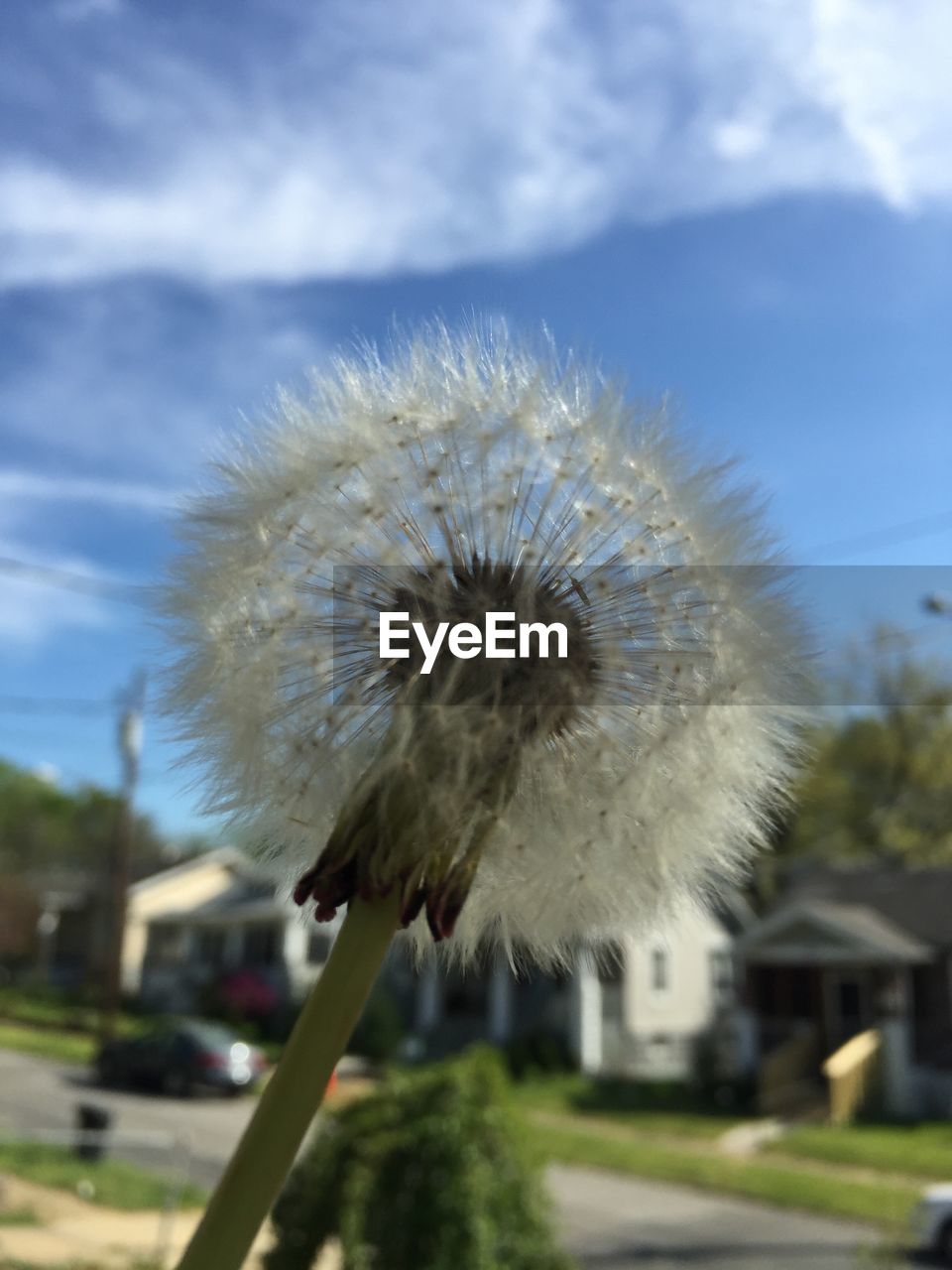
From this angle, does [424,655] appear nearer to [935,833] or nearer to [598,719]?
[598,719]

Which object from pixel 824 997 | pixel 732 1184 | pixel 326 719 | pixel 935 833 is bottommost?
pixel 732 1184

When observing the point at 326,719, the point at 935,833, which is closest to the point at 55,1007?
the point at 935,833

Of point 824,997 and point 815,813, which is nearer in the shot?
point 824,997

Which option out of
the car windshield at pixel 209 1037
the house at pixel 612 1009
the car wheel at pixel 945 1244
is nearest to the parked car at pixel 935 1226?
the car wheel at pixel 945 1244

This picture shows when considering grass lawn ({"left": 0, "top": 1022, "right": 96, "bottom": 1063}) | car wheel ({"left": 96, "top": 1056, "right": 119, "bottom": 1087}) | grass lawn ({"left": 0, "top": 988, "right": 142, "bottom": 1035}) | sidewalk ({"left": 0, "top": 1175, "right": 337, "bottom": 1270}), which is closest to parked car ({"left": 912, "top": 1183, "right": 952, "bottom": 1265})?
sidewalk ({"left": 0, "top": 1175, "right": 337, "bottom": 1270})

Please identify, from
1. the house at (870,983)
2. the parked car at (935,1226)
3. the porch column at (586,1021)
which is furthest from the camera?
the porch column at (586,1021)

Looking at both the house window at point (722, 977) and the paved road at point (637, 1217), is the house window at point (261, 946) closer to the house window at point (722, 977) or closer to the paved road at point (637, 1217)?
the house window at point (722, 977)

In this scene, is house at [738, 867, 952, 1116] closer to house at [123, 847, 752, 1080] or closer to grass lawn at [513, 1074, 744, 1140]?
house at [123, 847, 752, 1080]
